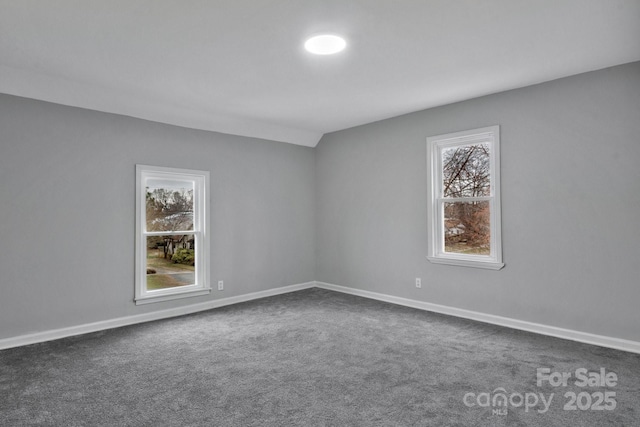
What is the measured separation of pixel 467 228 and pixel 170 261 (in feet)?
11.8

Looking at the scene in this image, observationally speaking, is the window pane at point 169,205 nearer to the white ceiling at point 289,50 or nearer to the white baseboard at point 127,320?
the white ceiling at point 289,50

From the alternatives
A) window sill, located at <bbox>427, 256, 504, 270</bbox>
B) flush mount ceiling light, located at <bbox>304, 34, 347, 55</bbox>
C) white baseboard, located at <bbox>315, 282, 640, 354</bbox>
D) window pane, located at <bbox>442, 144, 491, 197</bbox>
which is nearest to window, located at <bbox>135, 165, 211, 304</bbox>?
white baseboard, located at <bbox>315, 282, 640, 354</bbox>

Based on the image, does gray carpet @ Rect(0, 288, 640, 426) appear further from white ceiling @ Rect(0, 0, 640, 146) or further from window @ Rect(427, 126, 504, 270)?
white ceiling @ Rect(0, 0, 640, 146)

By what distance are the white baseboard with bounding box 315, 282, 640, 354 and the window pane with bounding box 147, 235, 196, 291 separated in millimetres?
2381

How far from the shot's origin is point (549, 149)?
369cm

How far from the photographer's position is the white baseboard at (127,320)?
3520 mm

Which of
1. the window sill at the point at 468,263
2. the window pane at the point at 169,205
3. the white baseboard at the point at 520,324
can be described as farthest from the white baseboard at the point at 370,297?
the window pane at the point at 169,205

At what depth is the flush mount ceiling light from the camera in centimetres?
273

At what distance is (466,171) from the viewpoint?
4.45 m

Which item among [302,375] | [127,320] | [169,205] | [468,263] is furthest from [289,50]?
[127,320]

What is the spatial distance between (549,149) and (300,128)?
327 cm

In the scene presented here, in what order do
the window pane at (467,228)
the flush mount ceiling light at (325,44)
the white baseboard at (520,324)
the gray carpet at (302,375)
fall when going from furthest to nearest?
1. the window pane at (467,228)
2. the white baseboard at (520,324)
3. the flush mount ceiling light at (325,44)
4. the gray carpet at (302,375)

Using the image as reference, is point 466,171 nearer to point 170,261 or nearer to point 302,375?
point 302,375

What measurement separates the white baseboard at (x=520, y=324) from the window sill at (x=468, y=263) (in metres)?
0.52
